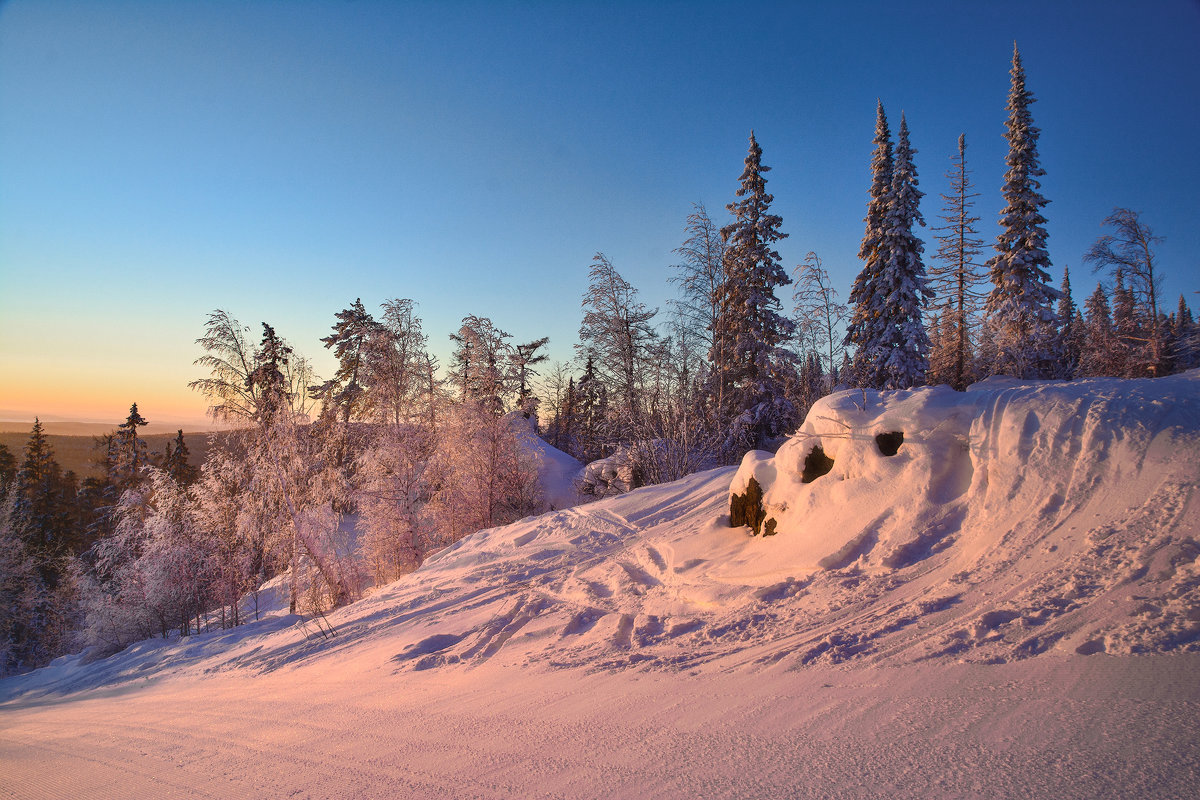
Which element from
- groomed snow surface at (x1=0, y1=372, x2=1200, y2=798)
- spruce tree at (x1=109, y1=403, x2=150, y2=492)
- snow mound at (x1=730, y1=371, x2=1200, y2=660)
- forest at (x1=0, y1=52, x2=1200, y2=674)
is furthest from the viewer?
spruce tree at (x1=109, y1=403, x2=150, y2=492)

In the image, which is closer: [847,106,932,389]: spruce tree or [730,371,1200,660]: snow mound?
[730,371,1200,660]: snow mound

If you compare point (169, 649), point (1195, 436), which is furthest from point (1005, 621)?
point (169, 649)

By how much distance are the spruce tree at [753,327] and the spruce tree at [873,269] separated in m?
3.00

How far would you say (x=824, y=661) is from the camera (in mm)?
3932

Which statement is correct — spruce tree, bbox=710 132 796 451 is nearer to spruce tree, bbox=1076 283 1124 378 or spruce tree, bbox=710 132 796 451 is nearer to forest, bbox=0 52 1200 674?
forest, bbox=0 52 1200 674

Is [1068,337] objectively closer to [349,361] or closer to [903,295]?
[903,295]

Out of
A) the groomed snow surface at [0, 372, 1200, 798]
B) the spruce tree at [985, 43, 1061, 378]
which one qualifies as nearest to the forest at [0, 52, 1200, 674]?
the spruce tree at [985, 43, 1061, 378]

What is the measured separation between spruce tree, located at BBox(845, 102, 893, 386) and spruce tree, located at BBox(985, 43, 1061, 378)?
15.8ft

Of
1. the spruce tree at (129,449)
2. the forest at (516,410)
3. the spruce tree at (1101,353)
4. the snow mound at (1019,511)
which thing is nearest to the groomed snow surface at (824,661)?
the snow mound at (1019,511)

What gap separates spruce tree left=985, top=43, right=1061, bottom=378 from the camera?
20.6m

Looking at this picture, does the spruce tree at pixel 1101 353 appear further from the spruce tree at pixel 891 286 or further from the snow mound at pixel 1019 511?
the snow mound at pixel 1019 511

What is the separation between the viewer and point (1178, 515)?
4.07 metres

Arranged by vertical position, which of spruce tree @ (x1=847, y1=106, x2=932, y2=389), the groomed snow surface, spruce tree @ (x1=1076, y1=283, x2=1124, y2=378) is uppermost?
spruce tree @ (x1=847, y1=106, x2=932, y2=389)

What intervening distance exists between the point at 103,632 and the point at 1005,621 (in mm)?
24159
